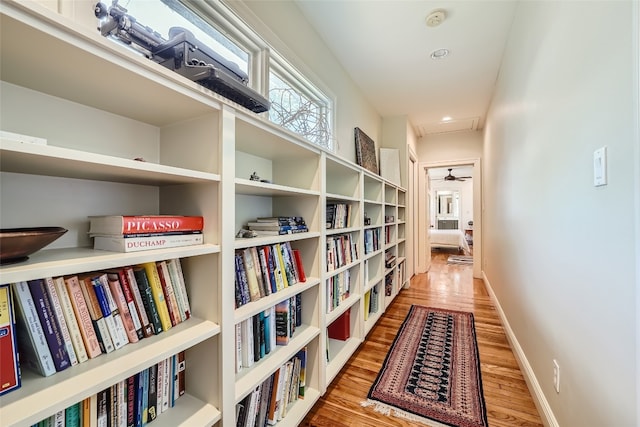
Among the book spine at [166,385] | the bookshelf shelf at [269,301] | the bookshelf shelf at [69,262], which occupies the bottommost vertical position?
the book spine at [166,385]

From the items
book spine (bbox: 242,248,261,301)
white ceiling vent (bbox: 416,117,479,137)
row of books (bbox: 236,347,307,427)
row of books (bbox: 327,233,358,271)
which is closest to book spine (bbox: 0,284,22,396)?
book spine (bbox: 242,248,261,301)

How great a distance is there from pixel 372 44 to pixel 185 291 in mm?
2335

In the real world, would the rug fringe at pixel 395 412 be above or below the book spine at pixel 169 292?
below

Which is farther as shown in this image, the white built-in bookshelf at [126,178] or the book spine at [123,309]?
the book spine at [123,309]

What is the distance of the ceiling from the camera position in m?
1.85

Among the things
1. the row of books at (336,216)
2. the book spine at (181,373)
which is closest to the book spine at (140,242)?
the book spine at (181,373)

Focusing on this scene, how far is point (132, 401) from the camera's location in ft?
2.59

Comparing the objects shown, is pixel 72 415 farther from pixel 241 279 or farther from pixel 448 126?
pixel 448 126

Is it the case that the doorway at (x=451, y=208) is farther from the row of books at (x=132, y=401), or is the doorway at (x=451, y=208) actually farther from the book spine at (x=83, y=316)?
the book spine at (x=83, y=316)

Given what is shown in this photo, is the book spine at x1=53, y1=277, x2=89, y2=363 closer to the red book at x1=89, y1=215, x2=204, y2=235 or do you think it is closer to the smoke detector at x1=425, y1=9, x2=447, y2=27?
the red book at x1=89, y1=215, x2=204, y2=235

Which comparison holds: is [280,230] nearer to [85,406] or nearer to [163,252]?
[163,252]

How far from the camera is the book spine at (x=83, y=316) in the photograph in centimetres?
67

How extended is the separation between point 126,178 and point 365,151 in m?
2.53

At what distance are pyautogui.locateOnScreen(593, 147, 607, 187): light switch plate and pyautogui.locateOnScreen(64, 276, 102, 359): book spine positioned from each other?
1515 mm
